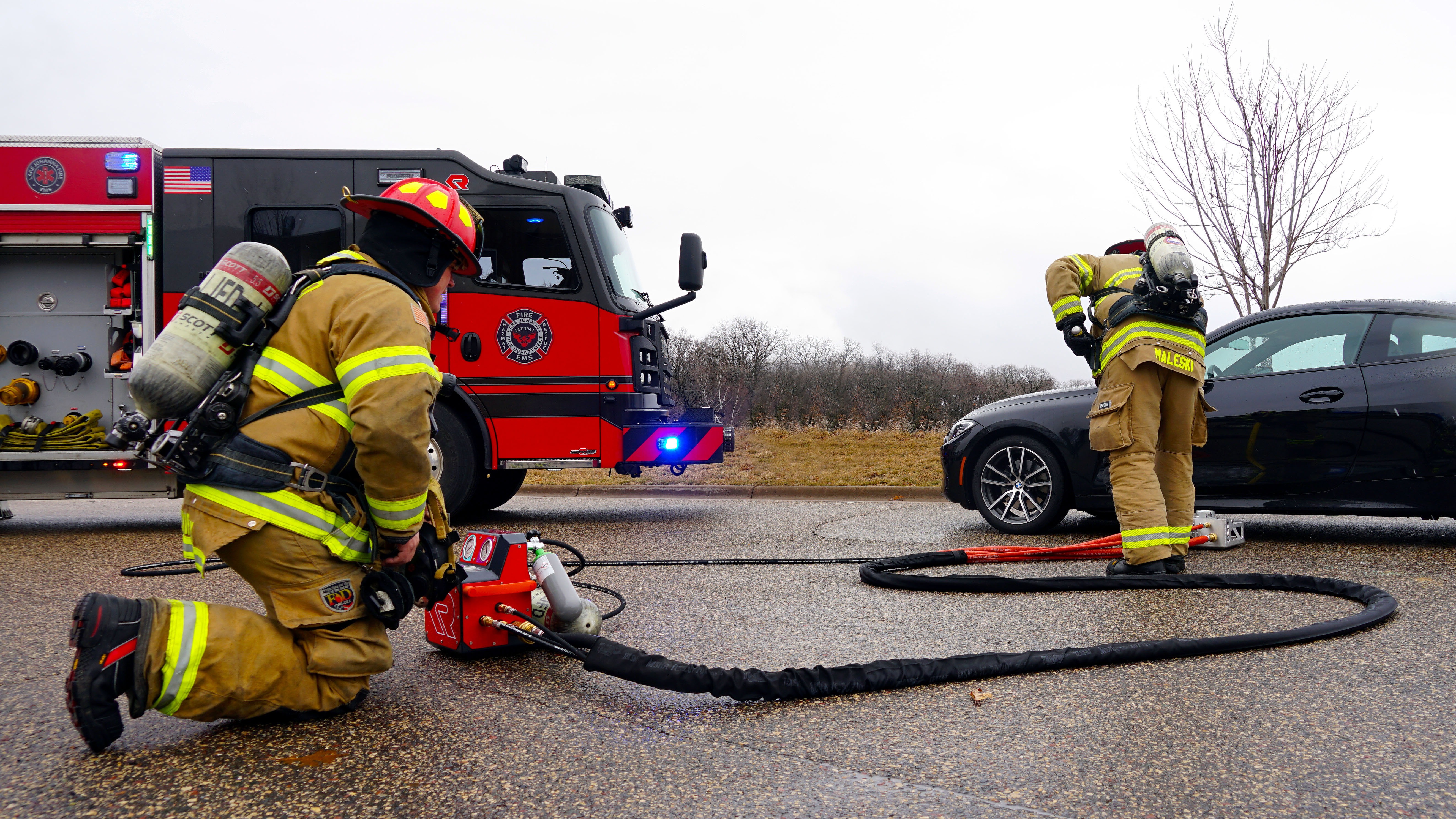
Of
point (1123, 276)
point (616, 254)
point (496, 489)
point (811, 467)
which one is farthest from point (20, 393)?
point (811, 467)

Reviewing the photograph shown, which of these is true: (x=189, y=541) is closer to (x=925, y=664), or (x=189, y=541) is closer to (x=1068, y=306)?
(x=925, y=664)

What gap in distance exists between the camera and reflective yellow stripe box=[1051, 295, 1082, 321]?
4.97 meters

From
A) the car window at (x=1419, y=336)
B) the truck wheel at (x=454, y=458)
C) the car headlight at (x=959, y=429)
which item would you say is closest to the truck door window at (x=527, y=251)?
the truck wheel at (x=454, y=458)

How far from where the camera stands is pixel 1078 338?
16.5 ft

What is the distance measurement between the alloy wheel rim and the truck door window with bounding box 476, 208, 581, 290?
11.0 ft

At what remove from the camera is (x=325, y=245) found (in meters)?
7.00

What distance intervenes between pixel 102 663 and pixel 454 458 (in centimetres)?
476

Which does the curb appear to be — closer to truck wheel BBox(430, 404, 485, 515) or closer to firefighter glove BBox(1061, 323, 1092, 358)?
truck wheel BBox(430, 404, 485, 515)

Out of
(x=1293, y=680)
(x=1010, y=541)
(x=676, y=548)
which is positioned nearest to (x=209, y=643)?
(x=1293, y=680)

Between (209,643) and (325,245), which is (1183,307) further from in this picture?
(325,245)

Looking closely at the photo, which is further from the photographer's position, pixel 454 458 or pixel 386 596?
pixel 454 458

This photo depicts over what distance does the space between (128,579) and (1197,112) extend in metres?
11.3

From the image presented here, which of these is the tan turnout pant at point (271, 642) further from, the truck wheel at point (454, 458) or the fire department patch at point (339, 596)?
the truck wheel at point (454, 458)

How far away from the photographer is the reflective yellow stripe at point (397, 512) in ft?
8.04
